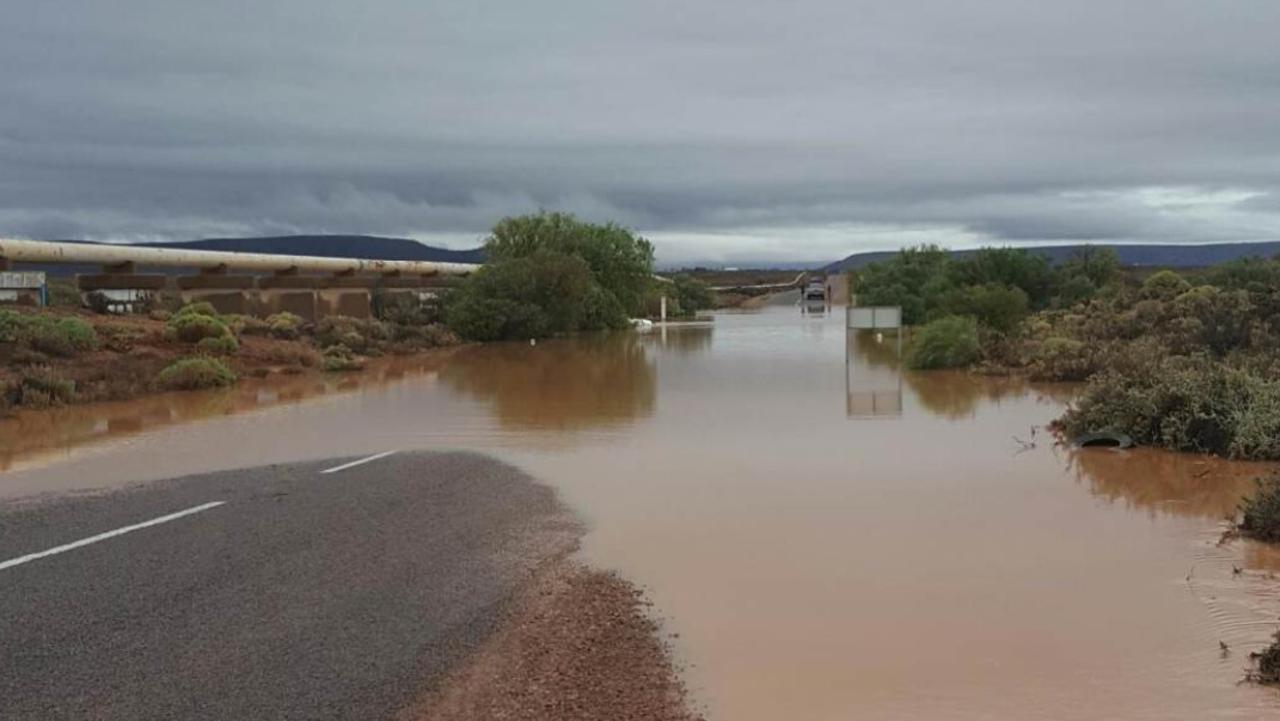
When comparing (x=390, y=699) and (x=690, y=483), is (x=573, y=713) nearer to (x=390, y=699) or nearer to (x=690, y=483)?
(x=390, y=699)

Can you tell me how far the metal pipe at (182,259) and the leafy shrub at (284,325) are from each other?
6.92m

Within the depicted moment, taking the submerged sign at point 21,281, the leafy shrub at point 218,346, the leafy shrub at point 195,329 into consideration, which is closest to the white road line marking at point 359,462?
the leafy shrub at point 218,346

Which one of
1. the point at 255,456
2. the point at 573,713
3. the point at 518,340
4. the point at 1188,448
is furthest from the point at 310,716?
the point at 518,340

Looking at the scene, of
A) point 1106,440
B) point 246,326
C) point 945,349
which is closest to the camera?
Result: point 1106,440

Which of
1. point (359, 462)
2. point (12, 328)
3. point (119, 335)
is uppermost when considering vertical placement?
point (12, 328)

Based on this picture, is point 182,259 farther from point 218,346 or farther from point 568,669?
point 568,669

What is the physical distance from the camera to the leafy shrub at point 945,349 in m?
31.2

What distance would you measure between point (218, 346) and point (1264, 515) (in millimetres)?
26989

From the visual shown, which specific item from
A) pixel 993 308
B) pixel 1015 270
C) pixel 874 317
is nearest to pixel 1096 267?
pixel 1015 270

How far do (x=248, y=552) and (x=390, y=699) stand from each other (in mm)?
3448

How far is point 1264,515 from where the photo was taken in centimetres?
1038

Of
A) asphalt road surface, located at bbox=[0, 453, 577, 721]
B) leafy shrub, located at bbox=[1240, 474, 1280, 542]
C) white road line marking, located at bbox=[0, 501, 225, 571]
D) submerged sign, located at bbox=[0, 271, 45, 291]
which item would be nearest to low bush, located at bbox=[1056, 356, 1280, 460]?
leafy shrub, located at bbox=[1240, 474, 1280, 542]

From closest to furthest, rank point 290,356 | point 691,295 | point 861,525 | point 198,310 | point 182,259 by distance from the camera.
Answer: point 861,525
point 290,356
point 198,310
point 182,259
point 691,295

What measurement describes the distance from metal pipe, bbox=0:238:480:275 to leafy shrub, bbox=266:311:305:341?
273 inches
